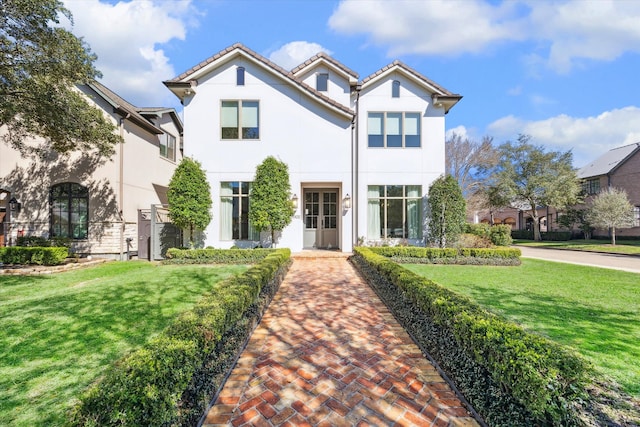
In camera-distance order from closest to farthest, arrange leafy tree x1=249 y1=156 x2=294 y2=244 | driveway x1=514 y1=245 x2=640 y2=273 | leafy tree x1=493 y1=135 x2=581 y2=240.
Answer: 1. leafy tree x1=249 y1=156 x2=294 y2=244
2. driveway x1=514 y1=245 x2=640 y2=273
3. leafy tree x1=493 y1=135 x2=581 y2=240

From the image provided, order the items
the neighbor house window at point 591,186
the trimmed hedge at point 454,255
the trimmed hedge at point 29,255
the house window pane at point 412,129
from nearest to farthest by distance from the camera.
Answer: the trimmed hedge at point 29,255 → the trimmed hedge at point 454,255 → the house window pane at point 412,129 → the neighbor house window at point 591,186

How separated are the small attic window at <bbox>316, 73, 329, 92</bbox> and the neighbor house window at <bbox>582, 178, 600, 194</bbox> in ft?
105

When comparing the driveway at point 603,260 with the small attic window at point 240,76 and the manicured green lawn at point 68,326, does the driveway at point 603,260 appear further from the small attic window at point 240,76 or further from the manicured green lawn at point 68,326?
the small attic window at point 240,76

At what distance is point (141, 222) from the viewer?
13070mm

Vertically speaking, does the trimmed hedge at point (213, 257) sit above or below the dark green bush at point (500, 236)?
below

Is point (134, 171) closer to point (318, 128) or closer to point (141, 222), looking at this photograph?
point (141, 222)

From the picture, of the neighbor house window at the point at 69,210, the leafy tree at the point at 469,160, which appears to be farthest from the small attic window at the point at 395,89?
the leafy tree at the point at 469,160

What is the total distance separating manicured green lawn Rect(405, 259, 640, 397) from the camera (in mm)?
3795

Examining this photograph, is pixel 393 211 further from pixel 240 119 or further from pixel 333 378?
pixel 333 378

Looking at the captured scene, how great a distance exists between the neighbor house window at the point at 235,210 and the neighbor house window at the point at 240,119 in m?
2.24

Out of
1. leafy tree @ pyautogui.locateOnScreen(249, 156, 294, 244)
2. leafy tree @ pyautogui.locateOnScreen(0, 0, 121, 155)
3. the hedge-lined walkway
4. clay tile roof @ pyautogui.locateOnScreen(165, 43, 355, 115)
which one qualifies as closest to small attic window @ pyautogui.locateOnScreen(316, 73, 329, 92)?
clay tile roof @ pyautogui.locateOnScreen(165, 43, 355, 115)

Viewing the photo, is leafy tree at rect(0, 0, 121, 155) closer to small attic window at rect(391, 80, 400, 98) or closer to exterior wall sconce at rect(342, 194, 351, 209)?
exterior wall sconce at rect(342, 194, 351, 209)

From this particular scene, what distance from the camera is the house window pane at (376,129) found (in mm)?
13758

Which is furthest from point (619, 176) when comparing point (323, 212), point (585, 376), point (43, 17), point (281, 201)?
point (43, 17)
